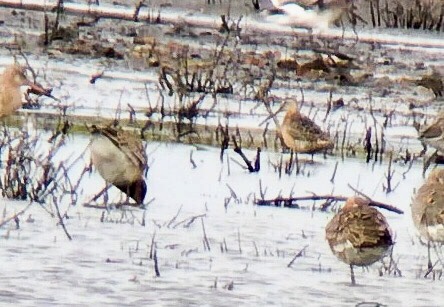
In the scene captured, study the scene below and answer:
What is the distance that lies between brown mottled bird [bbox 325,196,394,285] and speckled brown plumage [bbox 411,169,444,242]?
1.16ft

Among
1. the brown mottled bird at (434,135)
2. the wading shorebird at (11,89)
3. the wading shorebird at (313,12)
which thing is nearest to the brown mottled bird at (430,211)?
the brown mottled bird at (434,135)

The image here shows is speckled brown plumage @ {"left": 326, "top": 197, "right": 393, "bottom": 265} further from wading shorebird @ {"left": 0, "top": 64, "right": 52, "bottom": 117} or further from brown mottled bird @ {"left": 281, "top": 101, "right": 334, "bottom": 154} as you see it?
wading shorebird @ {"left": 0, "top": 64, "right": 52, "bottom": 117}

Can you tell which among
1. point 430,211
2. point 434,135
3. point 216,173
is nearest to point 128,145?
point 216,173

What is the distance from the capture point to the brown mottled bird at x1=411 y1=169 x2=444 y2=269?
6754 mm

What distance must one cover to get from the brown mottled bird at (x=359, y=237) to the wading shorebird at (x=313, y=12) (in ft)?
29.6

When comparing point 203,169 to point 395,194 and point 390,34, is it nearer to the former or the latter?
point 395,194

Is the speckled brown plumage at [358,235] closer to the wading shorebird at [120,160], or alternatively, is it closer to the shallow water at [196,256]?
the shallow water at [196,256]

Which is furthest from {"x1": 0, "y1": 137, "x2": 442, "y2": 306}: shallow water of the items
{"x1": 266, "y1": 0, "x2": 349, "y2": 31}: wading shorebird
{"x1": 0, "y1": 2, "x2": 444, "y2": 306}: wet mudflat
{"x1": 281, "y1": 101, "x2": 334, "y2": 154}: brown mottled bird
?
{"x1": 266, "y1": 0, "x2": 349, "y2": 31}: wading shorebird

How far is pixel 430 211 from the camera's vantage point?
6.91 m

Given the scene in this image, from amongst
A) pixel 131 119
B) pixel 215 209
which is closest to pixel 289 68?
pixel 131 119

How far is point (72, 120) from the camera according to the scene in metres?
9.93

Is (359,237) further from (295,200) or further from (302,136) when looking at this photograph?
(302,136)

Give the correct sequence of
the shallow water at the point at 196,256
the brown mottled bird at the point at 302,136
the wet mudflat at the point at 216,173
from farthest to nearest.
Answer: the brown mottled bird at the point at 302,136, the wet mudflat at the point at 216,173, the shallow water at the point at 196,256

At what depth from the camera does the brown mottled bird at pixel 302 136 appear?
9281 millimetres
